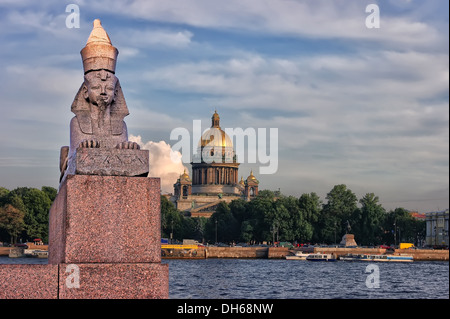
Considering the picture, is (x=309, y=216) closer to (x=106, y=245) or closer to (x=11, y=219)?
(x=11, y=219)

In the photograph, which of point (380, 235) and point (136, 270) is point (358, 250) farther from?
point (136, 270)

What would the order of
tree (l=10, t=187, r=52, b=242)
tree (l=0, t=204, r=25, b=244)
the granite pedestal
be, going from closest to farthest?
the granite pedestal < tree (l=0, t=204, r=25, b=244) < tree (l=10, t=187, r=52, b=242)

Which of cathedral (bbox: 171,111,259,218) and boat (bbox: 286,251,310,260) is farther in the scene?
cathedral (bbox: 171,111,259,218)

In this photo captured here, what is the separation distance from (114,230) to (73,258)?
0.45 meters

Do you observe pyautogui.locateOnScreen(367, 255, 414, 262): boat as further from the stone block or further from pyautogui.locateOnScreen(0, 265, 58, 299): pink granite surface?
pyautogui.locateOnScreen(0, 265, 58, 299): pink granite surface

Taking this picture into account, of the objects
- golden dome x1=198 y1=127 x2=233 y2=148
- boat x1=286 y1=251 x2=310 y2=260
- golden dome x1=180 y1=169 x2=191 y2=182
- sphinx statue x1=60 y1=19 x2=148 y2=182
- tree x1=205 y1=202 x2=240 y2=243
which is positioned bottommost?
boat x1=286 y1=251 x2=310 y2=260

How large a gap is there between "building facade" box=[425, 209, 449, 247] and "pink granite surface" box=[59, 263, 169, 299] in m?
88.9

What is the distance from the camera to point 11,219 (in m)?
72.1

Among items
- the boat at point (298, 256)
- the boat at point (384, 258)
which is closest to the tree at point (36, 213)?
the boat at point (298, 256)

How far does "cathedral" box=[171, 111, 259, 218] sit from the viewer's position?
423 ft

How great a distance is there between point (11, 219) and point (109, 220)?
67.4 meters

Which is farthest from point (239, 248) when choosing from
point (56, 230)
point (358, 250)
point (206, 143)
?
point (56, 230)

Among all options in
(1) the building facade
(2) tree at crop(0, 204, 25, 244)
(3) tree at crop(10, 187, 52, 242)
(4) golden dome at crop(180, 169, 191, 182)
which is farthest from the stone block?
(4) golden dome at crop(180, 169, 191, 182)

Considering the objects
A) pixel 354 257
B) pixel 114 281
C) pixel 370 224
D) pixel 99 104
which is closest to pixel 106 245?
pixel 114 281
